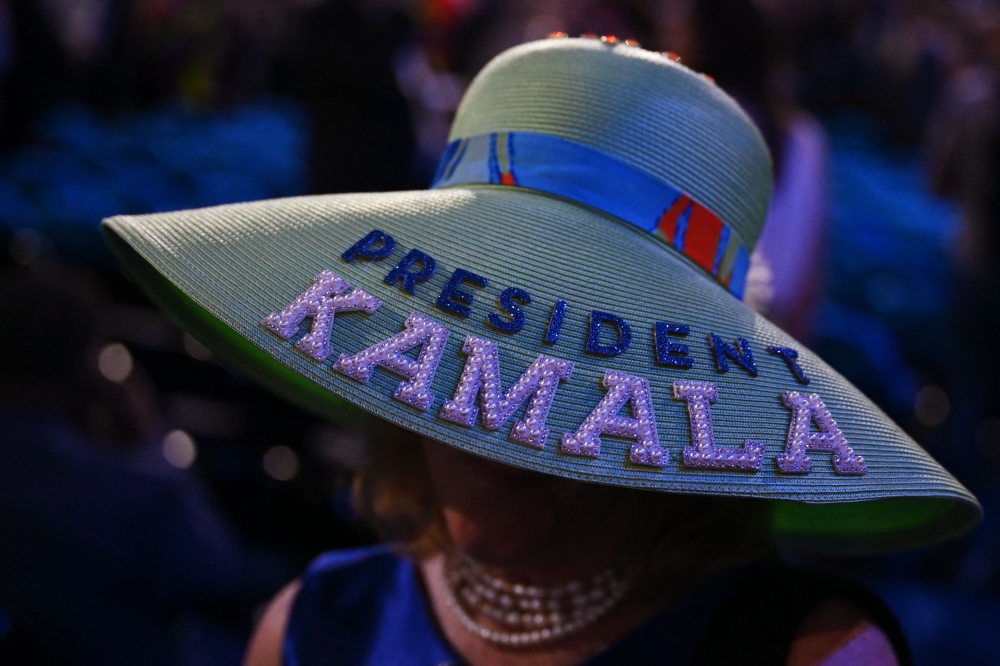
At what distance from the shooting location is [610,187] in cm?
94

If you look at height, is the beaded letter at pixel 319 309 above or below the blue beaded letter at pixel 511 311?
below

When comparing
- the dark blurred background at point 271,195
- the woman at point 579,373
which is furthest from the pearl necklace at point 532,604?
the dark blurred background at point 271,195

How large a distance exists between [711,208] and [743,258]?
8 cm

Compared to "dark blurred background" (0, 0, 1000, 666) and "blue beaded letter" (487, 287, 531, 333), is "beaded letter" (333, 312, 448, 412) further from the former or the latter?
"dark blurred background" (0, 0, 1000, 666)

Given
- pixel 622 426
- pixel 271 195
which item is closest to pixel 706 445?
pixel 622 426

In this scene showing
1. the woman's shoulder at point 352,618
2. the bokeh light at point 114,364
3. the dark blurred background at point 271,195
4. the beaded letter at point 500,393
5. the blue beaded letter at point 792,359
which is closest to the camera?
the beaded letter at point 500,393

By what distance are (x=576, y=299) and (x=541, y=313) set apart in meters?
Answer: 0.04

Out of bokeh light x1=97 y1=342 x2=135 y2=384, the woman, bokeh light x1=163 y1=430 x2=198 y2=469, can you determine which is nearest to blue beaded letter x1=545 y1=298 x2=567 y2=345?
the woman

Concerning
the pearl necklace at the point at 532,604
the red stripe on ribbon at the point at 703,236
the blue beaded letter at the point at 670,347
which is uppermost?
the red stripe on ribbon at the point at 703,236

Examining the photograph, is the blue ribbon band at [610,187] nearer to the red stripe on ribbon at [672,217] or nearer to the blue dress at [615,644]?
the red stripe on ribbon at [672,217]

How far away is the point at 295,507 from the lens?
9.11 feet

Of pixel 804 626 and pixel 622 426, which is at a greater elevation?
pixel 622 426

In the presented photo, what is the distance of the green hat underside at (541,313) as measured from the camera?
0.77 metres

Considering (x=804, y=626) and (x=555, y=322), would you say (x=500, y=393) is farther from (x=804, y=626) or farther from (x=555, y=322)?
(x=804, y=626)
